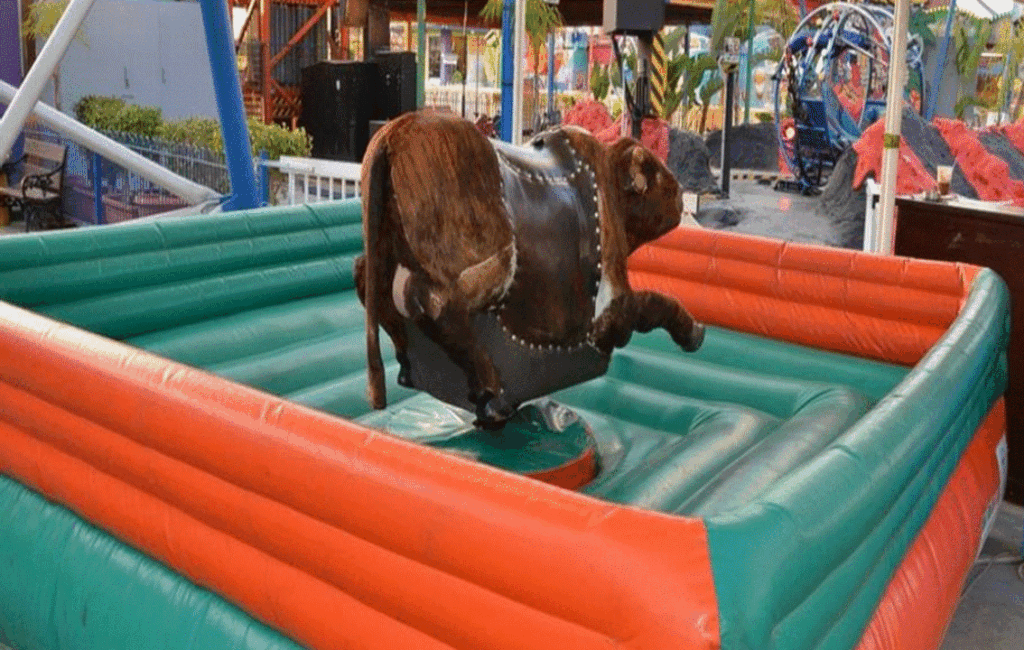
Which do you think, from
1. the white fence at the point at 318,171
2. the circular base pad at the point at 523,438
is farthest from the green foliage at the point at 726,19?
the circular base pad at the point at 523,438

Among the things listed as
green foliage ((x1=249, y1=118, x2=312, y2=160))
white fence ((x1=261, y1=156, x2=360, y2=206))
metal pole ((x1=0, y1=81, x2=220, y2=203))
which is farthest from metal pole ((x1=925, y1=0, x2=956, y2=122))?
metal pole ((x1=0, y1=81, x2=220, y2=203))

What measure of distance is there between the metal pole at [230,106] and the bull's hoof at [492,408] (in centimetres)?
315

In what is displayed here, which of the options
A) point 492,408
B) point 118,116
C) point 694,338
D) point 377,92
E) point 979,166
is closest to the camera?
point 492,408

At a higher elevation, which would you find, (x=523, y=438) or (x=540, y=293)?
(x=540, y=293)

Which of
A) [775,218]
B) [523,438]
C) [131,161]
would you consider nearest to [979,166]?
[775,218]

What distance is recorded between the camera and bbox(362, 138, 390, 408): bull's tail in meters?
2.17

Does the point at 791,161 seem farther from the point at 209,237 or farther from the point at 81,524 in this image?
the point at 81,524

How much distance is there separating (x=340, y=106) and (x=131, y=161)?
5738 millimetres

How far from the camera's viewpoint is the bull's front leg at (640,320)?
8.07ft

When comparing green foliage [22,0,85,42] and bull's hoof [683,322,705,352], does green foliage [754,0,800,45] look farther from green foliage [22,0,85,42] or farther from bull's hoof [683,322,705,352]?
bull's hoof [683,322,705,352]

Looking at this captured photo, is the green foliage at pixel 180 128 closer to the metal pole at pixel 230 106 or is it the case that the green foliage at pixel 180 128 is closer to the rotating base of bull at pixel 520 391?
the metal pole at pixel 230 106

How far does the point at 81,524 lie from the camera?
221cm

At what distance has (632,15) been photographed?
22.4 ft

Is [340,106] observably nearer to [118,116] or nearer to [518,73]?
[118,116]
